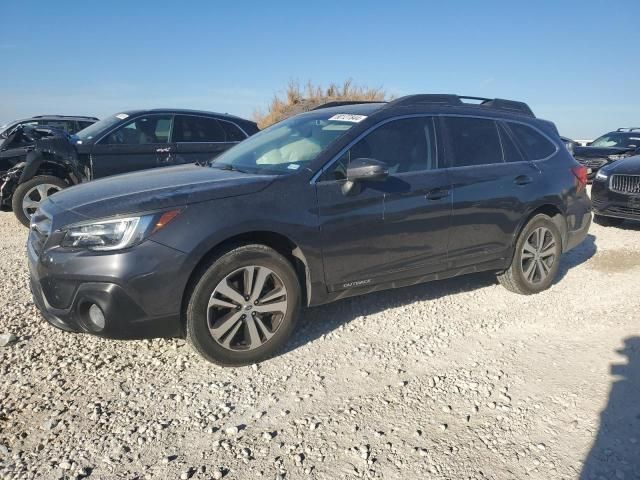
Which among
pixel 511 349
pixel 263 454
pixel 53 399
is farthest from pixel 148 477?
pixel 511 349

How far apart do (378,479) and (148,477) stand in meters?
1.07

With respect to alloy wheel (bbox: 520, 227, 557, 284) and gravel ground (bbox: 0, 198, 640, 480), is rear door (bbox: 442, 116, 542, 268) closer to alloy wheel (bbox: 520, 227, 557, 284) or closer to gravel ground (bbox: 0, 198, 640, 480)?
alloy wheel (bbox: 520, 227, 557, 284)

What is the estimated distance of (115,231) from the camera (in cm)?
294

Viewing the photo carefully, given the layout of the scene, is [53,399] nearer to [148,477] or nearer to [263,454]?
[148,477]

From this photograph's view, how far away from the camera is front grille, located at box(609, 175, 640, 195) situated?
7.70 m

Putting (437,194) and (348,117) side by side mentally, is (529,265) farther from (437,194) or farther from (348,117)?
(348,117)

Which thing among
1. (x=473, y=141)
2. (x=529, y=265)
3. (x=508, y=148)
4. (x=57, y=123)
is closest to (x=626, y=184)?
(x=529, y=265)

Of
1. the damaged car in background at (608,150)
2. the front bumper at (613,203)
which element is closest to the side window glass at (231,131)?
the front bumper at (613,203)

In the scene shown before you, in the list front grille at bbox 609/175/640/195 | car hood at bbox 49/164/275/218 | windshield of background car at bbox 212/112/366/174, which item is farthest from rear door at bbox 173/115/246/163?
front grille at bbox 609/175/640/195

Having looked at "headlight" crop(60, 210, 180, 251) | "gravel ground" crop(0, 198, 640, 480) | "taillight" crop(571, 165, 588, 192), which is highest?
"headlight" crop(60, 210, 180, 251)

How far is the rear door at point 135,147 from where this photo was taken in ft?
24.0

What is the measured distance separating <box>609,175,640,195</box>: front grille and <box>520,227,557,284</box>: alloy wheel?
148 inches

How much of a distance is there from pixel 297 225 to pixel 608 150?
1372 cm

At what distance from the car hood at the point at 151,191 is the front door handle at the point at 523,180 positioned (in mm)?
2445
